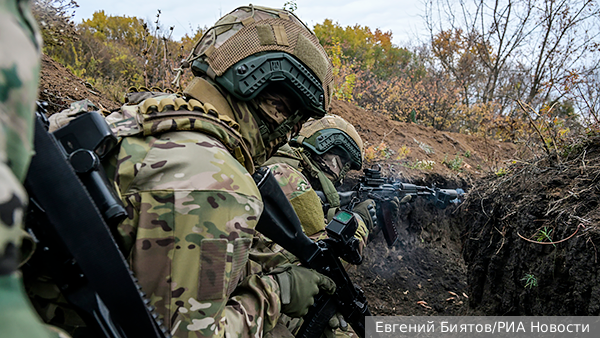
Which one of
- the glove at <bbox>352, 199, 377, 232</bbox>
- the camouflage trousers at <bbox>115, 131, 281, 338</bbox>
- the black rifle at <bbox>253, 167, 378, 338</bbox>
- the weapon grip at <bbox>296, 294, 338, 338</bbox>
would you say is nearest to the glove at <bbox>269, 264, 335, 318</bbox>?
the black rifle at <bbox>253, 167, 378, 338</bbox>

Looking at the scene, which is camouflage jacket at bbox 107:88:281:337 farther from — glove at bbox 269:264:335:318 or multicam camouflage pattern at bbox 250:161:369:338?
multicam camouflage pattern at bbox 250:161:369:338

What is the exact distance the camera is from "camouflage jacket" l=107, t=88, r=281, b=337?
3.50 ft

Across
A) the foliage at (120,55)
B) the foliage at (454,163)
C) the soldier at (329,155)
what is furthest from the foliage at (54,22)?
the foliage at (454,163)

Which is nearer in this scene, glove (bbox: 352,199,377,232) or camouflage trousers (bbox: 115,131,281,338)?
camouflage trousers (bbox: 115,131,281,338)

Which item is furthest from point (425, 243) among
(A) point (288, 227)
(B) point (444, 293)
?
(A) point (288, 227)

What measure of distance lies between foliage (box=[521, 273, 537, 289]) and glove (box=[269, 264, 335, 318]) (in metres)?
1.83

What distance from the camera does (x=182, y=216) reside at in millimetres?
1073

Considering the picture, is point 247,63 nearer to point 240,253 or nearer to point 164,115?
point 164,115

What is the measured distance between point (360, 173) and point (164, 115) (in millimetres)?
5484

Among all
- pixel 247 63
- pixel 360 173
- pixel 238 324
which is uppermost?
pixel 247 63

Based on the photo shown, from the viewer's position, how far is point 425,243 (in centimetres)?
663

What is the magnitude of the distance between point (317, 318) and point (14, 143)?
87.8 inches

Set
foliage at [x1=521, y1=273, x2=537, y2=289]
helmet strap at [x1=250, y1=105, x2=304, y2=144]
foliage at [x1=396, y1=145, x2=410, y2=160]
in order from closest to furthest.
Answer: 1. helmet strap at [x1=250, y1=105, x2=304, y2=144]
2. foliage at [x1=521, y1=273, x2=537, y2=289]
3. foliage at [x1=396, y1=145, x2=410, y2=160]

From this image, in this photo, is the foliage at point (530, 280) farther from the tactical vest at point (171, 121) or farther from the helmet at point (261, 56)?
the tactical vest at point (171, 121)
